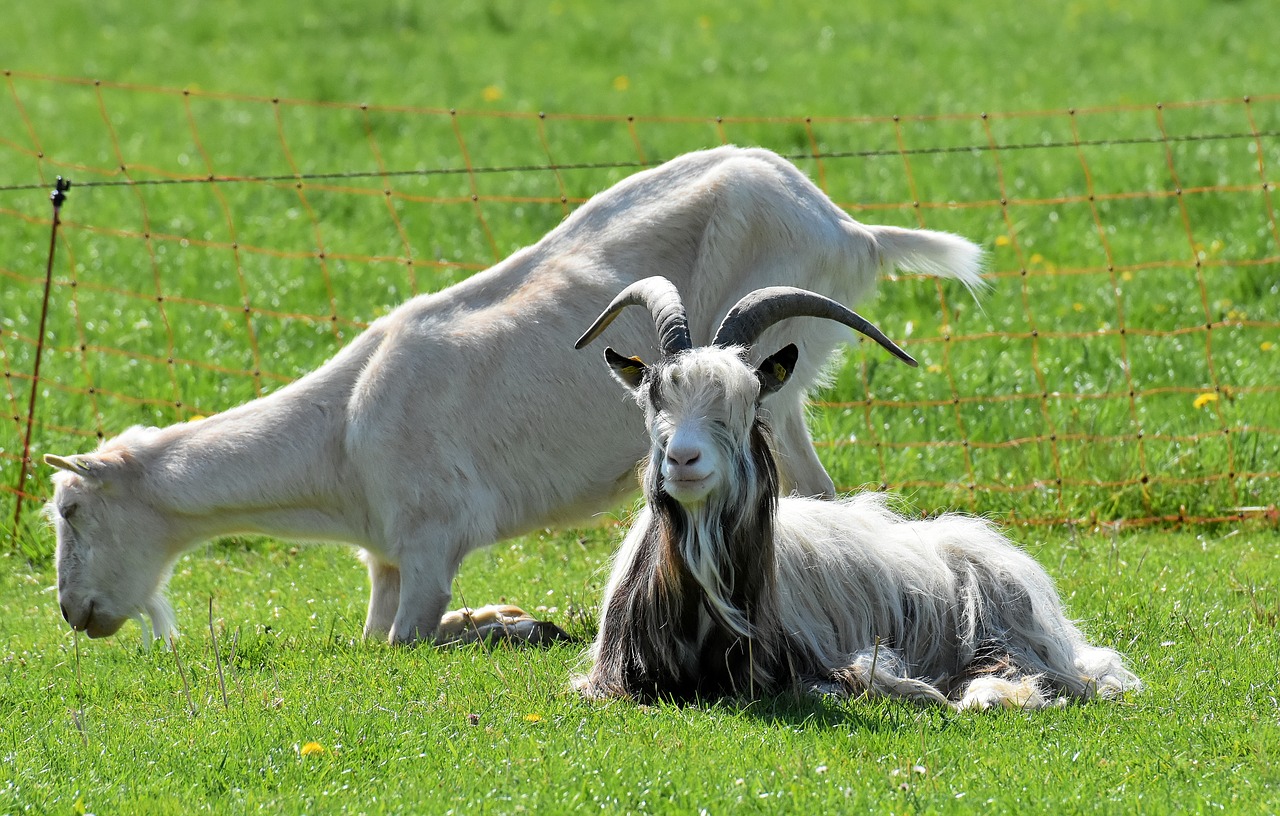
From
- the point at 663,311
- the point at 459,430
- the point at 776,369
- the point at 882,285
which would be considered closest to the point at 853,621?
the point at 776,369

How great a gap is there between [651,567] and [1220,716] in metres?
1.80

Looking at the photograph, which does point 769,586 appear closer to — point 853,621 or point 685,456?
point 853,621

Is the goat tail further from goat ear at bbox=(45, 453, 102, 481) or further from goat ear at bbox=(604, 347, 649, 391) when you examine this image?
goat ear at bbox=(45, 453, 102, 481)

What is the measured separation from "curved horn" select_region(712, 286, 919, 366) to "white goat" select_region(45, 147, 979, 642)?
4.94 feet

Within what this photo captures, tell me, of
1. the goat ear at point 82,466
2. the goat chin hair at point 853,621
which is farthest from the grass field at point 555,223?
the goat ear at point 82,466

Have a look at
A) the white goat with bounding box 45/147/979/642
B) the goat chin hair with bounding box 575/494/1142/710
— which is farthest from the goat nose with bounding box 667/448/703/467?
the white goat with bounding box 45/147/979/642

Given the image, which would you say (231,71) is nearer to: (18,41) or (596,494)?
(18,41)

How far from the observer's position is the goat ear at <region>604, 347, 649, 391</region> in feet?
17.0

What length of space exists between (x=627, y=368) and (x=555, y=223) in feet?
25.2

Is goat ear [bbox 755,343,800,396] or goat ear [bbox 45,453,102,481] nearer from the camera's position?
goat ear [bbox 755,343,800,396]

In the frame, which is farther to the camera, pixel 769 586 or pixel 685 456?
pixel 769 586

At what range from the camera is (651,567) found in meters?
5.19

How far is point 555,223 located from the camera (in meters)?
12.8

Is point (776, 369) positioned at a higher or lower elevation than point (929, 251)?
lower
